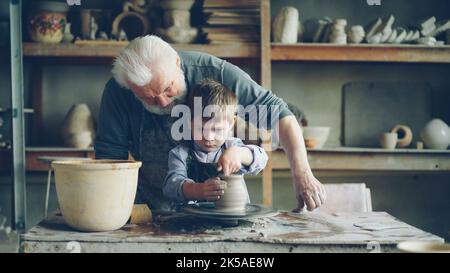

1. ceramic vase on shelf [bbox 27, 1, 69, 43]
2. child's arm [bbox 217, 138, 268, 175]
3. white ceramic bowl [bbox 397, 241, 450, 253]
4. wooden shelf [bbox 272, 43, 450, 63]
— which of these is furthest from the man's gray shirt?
ceramic vase on shelf [bbox 27, 1, 69, 43]

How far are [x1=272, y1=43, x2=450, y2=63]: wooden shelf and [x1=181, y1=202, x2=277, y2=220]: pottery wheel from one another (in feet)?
7.02

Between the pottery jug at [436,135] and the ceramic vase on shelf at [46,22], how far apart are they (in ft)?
8.61

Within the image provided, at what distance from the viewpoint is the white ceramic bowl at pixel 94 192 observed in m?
1.71

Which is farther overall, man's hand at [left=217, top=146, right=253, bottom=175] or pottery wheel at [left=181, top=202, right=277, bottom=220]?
man's hand at [left=217, top=146, right=253, bottom=175]

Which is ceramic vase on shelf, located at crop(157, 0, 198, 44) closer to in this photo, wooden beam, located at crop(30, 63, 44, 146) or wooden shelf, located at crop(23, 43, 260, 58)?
wooden shelf, located at crop(23, 43, 260, 58)

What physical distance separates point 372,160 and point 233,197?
7.54 feet

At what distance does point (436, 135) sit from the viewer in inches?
161

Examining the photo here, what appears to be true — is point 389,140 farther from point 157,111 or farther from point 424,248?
point 424,248

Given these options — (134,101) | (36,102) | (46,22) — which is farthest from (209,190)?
(36,102)

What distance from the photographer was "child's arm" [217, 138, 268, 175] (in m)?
2.00

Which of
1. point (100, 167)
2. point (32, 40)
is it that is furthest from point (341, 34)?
point (100, 167)

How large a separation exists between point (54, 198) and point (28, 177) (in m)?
0.25

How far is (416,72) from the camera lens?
453cm
